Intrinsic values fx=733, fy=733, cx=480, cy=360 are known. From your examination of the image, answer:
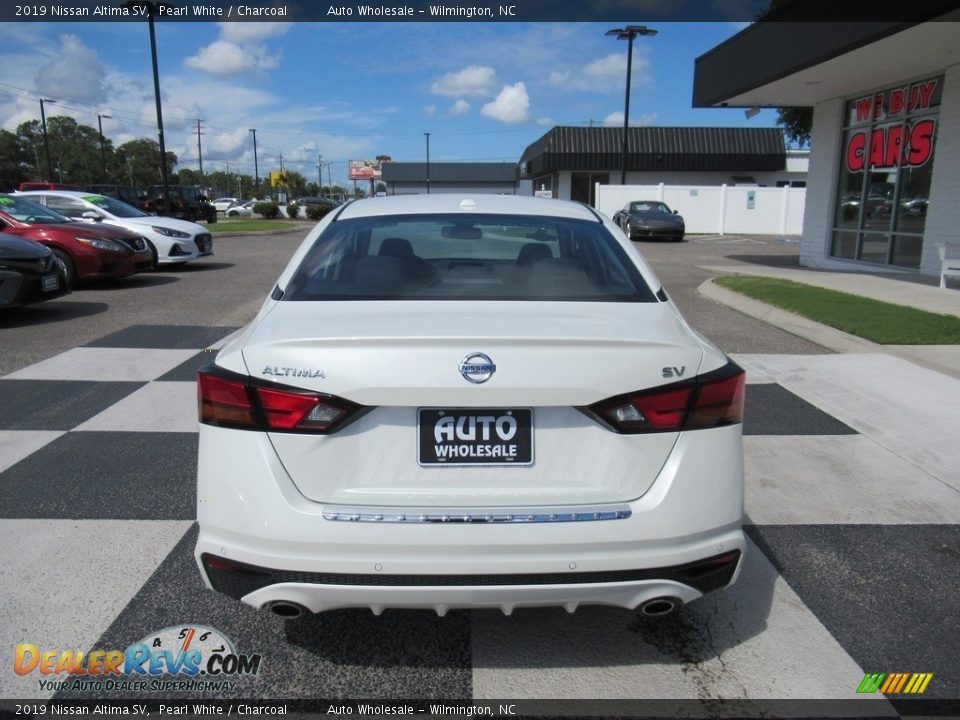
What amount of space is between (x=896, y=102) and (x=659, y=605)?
1543 centimetres

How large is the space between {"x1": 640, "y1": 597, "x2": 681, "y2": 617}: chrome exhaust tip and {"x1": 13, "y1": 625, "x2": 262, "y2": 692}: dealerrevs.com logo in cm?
137

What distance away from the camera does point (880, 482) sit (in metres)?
4.30

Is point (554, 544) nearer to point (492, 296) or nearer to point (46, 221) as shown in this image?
point (492, 296)

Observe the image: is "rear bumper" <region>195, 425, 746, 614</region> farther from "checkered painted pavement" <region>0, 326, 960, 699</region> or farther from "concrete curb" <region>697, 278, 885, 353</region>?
"concrete curb" <region>697, 278, 885, 353</region>

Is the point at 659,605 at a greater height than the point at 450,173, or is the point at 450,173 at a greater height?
the point at 450,173

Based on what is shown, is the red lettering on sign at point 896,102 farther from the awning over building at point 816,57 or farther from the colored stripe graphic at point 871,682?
the colored stripe graphic at point 871,682

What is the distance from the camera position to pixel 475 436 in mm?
2223

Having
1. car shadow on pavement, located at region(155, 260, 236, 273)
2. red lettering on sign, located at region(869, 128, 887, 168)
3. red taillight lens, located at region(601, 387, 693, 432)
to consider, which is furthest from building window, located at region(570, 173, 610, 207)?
red taillight lens, located at region(601, 387, 693, 432)

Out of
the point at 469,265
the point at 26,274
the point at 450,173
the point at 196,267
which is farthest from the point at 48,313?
the point at 450,173

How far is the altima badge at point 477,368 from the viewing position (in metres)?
2.15

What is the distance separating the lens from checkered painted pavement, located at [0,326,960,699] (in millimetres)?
2555

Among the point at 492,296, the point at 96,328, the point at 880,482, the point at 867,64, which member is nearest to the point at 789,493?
the point at 880,482

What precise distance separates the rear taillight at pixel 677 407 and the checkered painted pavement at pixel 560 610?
0.95 meters

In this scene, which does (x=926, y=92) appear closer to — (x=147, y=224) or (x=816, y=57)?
(x=816, y=57)
